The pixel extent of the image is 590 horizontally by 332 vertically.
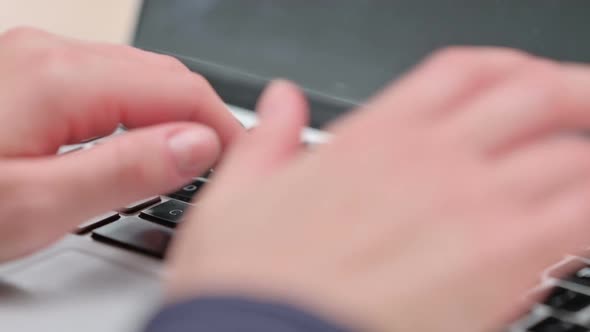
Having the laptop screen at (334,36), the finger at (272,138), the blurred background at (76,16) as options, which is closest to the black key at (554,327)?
the finger at (272,138)

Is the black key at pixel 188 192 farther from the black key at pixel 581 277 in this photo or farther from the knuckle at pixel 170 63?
the black key at pixel 581 277

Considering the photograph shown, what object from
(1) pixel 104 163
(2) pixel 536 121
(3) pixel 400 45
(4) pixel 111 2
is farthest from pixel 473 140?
(4) pixel 111 2

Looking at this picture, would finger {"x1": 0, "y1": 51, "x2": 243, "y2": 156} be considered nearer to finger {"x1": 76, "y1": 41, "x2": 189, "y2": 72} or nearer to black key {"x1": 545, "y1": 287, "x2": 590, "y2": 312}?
finger {"x1": 76, "y1": 41, "x2": 189, "y2": 72}

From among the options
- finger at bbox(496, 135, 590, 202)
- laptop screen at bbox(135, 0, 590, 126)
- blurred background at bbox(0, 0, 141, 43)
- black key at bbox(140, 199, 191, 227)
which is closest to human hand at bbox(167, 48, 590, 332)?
finger at bbox(496, 135, 590, 202)

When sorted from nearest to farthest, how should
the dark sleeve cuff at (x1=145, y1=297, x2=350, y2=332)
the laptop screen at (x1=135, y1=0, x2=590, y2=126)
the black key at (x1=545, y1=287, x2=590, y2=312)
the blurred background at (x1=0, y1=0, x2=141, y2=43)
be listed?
the dark sleeve cuff at (x1=145, y1=297, x2=350, y2=332), the black key at (x1=545, y1=287, x2=590, y2=312), the laptop screen at (x1=135, y1=0, x2=590, y2=126), the blurred background at (x1=0, y1=0, x2=141, y2=43)

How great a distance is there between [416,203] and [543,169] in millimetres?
43

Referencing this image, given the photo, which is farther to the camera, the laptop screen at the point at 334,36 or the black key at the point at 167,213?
the laptop screen at the point at 334,36

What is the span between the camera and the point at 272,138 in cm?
22

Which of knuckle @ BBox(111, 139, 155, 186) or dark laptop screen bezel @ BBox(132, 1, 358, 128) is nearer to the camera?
knuckle @ BBox(111, 139, 155, 186)

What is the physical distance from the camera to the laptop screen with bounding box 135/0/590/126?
458 mm

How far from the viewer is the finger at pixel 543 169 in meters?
0.21

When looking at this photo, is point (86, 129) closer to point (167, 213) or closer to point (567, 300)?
point (167, 213)

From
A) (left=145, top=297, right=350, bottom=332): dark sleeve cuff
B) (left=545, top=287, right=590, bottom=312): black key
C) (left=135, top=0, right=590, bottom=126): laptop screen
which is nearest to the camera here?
(left=145, top=297, right=350, bottom=332): dark sleeve cuff

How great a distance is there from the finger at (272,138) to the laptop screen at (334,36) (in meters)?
0.25
